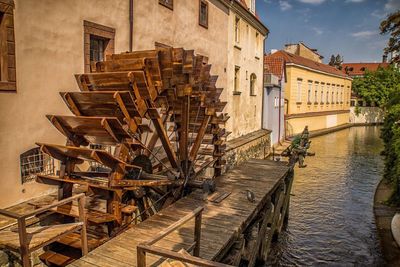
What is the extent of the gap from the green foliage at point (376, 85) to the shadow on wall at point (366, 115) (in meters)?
1.27

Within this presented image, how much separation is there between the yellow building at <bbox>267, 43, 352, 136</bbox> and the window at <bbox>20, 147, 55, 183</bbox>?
2177 cm

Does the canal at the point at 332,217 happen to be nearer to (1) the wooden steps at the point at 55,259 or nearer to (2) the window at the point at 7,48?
(1) the wooden steps at the point at 55,259

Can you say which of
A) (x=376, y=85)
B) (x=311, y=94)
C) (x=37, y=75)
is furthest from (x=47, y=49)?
(x=376, y=85)

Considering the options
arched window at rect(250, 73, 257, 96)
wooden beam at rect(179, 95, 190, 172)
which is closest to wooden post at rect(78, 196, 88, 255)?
wooden beam at rect(179, 95, 190, 172)

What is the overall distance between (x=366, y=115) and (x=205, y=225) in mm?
44268

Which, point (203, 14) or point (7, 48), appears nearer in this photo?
point (7, 48)

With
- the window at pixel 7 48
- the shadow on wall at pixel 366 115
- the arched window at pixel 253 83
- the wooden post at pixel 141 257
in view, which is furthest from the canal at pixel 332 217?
the shadow on wall at pixel 366 115

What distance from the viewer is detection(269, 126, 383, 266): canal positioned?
8742mm

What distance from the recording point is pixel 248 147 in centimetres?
1642

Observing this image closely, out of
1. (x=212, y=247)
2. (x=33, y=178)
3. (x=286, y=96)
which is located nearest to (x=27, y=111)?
(x=33, y=178)

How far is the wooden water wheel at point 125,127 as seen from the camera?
17.6 feet

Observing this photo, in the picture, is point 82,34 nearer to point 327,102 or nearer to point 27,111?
point 27,111

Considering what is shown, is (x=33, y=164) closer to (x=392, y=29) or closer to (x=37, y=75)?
(x=37, y=75)

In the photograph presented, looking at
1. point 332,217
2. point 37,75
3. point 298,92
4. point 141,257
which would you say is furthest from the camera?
point 298,92
